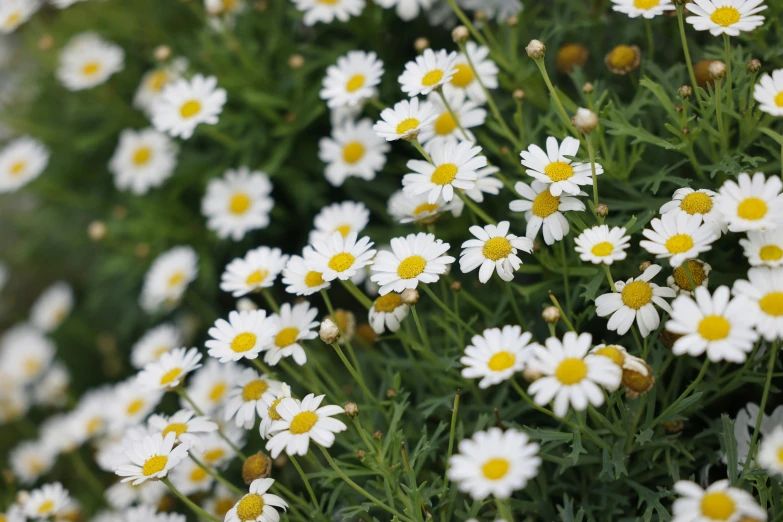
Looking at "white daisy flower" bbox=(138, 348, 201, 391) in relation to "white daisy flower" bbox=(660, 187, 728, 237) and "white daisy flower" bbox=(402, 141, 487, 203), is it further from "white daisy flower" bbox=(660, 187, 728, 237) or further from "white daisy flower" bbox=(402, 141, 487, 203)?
"white daisy flower" bbox=(660, 187, 728, 237)

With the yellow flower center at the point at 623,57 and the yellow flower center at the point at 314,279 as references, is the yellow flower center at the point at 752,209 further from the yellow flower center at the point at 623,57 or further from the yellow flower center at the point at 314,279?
the yellow flower center at the point at 314,279

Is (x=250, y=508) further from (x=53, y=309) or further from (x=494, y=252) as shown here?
(x=53, y=309)

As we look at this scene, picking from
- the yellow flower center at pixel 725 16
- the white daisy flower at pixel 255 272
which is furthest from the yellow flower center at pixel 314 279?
the yellow flower center at pixel 725 16

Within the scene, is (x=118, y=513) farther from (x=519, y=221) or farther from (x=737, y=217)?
(x=737, y=217)

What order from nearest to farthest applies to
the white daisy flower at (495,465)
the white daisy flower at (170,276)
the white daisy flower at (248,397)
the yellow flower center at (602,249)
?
the white daisy flower at (495,465) → the yellow flower center at (602,249) → the white daisy flower at (248,397) → the white daisy flower at (170,276)

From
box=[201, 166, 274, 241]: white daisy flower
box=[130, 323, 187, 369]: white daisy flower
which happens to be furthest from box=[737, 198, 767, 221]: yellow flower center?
box=[130, 323, 187, 369]: white daisy flower

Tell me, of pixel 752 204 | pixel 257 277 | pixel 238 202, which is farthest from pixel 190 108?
pixel 752 204

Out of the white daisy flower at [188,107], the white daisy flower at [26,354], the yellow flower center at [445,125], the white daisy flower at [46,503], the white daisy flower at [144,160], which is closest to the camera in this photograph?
the white daisy flower at [46,503]
